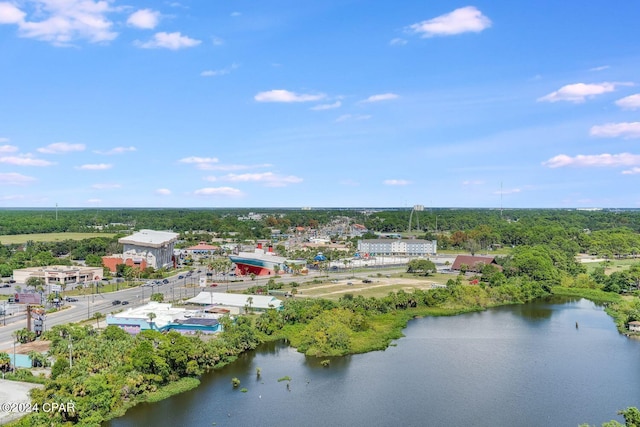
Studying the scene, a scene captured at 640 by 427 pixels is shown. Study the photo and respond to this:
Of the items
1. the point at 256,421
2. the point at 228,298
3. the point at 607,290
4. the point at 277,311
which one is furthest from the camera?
the point at 607,290

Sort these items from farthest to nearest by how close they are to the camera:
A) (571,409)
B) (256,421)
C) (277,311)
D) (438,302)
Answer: (438,302) → (277,311) → (571,409) → (256,421)

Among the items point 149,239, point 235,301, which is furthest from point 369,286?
point 149,239

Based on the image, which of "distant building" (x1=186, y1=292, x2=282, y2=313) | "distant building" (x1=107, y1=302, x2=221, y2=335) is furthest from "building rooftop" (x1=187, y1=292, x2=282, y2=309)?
"distant building" (x1=107, y1=302, x2=221, y2=335)

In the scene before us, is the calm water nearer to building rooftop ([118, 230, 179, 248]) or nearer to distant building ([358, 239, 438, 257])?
building rooftop ([118, 230, 179, 248])

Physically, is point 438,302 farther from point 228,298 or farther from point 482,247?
point 482,247

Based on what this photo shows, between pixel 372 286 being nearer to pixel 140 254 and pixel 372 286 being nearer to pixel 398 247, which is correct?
pixel 140 254

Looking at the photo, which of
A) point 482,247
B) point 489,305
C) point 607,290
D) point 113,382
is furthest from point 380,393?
point 482,247
